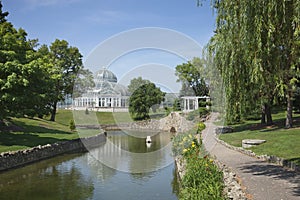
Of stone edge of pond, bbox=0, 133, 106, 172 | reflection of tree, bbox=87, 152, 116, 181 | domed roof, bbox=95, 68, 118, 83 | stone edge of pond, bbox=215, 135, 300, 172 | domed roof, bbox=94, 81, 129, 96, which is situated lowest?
reflection of tree, bbox=87, 152, 116, 181

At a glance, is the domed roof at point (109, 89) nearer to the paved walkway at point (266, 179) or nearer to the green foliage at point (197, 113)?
the green foliage at point (197, 113)

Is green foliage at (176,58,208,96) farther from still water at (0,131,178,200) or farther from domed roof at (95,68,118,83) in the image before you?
still water at (0,131,178,200)

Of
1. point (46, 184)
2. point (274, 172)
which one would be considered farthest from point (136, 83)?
point (274, 172)

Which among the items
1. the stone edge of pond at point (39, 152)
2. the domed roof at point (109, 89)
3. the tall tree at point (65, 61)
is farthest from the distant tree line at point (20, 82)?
the domed roof at point (109, 89)

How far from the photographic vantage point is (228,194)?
25.4 ft

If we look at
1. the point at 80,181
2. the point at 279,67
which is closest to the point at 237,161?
the point at 279,67

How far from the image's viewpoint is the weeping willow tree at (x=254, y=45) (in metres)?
8.16

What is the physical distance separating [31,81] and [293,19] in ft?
54.6

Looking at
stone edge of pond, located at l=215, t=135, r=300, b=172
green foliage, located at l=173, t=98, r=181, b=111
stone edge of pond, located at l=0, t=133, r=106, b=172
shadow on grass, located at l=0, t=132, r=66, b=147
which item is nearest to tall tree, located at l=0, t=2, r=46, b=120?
shadow on grass, located at l=0, t=132, r=66, b=147

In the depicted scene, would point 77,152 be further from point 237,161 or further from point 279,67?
point 279,67

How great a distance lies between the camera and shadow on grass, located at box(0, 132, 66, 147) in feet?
63.6

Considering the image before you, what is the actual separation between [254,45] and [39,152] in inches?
591

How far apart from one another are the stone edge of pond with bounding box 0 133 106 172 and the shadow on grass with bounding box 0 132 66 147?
2.47 feet

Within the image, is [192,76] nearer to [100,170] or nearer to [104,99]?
[104,99]
